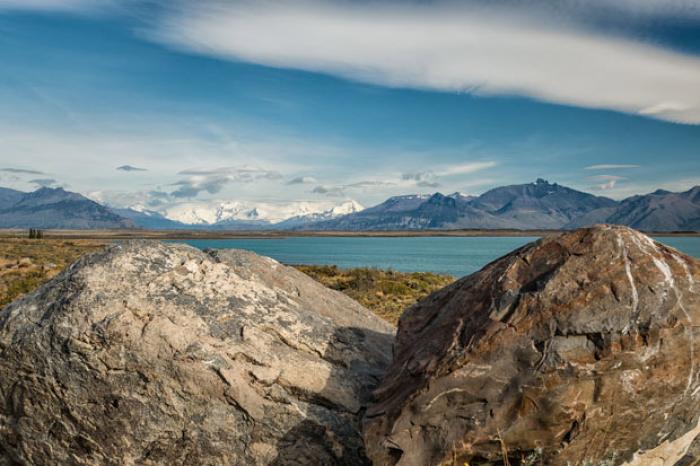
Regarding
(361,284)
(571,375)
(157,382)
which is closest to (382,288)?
(361,284)

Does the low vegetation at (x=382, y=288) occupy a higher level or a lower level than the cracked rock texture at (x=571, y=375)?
lower

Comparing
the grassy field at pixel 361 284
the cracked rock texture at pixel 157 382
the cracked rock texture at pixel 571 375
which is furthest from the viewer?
the grassy field at pixel 361 284

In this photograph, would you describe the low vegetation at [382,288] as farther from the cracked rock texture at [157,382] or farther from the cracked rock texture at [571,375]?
the cracked rock texture at [571,375]

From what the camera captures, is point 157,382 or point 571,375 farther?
point 157,382

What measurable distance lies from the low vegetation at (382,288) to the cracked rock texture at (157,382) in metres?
12.7

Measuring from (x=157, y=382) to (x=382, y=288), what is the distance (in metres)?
23.6

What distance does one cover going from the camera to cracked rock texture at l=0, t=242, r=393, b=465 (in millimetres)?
6457

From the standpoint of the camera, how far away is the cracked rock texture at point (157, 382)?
646 cm

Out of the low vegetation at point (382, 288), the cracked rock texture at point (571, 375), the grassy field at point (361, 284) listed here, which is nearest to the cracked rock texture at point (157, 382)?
the cracked rock texture at point (571, 375)

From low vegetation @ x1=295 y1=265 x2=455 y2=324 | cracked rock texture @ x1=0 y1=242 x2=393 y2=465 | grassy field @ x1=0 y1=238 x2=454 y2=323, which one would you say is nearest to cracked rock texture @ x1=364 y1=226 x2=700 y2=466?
cracked rock texture @ x1=0 y1=242 x2=393 y2=465

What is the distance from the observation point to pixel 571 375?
5238 millimetres

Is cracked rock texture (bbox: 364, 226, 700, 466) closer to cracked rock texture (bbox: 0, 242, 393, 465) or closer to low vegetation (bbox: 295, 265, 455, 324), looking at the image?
cracked rock texture (bbox: 0, 242, 393, 465)

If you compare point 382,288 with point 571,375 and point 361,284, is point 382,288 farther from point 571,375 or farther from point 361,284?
point 571,375

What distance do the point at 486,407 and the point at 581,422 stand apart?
0.89 metres
